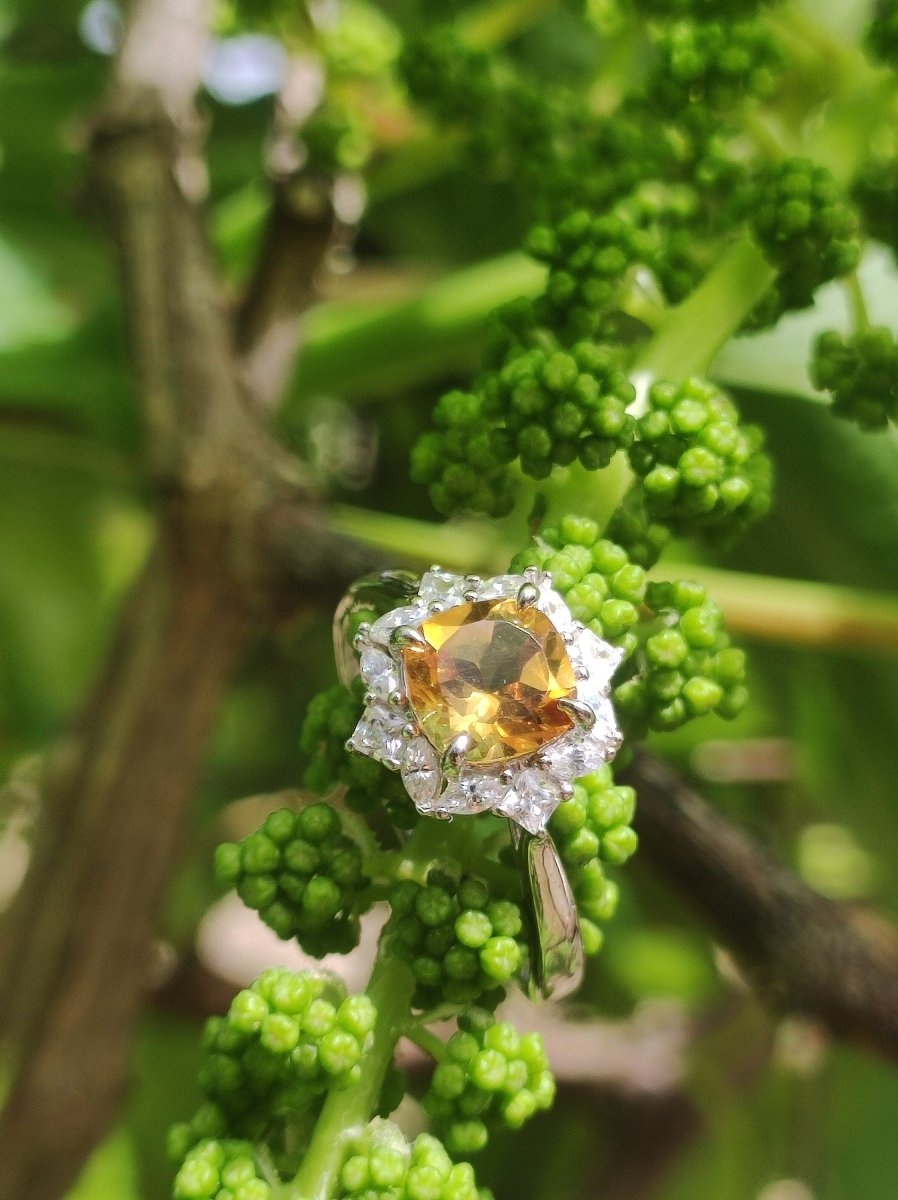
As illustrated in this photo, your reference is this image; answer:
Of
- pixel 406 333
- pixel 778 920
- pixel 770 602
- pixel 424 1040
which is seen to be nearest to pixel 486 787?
pixel 424 1040

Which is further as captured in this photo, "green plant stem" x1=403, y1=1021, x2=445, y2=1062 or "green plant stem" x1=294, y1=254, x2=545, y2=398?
"green plant stem" x1=294, y1=254, x2=545, y2=398

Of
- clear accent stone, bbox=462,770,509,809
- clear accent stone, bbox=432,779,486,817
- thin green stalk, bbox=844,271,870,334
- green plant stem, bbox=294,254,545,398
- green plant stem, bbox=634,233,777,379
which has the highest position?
green plant stem, bbox=294,254,545,398

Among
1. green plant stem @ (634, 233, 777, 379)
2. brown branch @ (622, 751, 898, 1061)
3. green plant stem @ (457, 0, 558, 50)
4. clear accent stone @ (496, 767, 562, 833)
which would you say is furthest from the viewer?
green plant stem @ (457, 0, 558, 50)

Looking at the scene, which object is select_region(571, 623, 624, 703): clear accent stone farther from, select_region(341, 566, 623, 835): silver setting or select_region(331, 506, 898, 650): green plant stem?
select_region(331, 506, 898, 650): green plant stem

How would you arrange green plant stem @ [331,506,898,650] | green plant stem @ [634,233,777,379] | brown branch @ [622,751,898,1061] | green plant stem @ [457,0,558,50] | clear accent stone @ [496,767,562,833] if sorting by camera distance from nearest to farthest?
1. clear accent stone @ [496,767,562,833]
2. green plant stem @ [634,233,777,379]
3. brown branch @ [622,751,898,1061]
4. green plant stem @ [331,506,898,650]
5. green plant stem @ [457,0,558,50]

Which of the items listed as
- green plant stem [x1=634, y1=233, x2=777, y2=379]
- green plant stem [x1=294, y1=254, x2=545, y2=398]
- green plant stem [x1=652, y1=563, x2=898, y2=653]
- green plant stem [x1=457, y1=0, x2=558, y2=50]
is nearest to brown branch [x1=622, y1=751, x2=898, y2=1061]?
green plant stem [x1=652, y1=563, x2=898, y2=653]

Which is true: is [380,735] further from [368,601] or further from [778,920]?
[778,920]

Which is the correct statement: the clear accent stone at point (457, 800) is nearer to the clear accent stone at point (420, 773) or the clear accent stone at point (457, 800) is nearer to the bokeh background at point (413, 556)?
the clear accent stone at point (420, 773)

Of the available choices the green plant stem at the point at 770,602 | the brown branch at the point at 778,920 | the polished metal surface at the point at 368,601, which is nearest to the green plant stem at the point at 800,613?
the green plant stem at the point at 770,602
